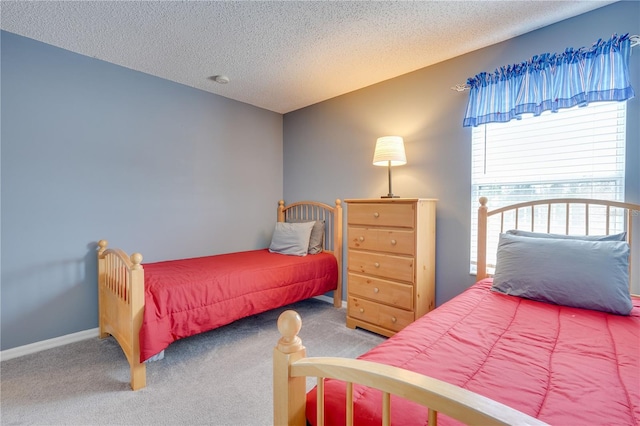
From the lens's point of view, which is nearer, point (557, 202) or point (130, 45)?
point (557, 202)

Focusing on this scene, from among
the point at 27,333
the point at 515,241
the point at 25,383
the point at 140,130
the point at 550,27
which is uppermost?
the point at 550,27

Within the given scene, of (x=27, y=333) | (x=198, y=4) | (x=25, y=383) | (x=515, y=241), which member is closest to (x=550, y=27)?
(x=515, y=241)

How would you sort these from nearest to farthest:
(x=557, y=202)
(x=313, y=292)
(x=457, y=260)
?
(x=557, y=202), (x=457, y=260), (x=313, y=292)

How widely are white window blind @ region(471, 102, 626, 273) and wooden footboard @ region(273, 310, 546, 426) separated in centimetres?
196

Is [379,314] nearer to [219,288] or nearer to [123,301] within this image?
[219,288]

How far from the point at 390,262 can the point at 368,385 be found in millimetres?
1761

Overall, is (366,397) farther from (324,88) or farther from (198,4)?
(324,88)

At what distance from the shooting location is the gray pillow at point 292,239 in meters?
3.25

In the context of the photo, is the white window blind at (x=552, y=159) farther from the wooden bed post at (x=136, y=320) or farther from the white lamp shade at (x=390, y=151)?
the wooden bed post at (x=136, y=320)

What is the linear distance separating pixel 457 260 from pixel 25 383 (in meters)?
3.12

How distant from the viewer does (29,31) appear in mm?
2182

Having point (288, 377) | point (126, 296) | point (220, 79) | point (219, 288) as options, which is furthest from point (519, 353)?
point (220, 79)

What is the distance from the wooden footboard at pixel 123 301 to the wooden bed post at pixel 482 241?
2327 millimetres

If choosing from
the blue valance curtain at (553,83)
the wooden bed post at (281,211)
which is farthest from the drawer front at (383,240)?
the wooden bed post at (281,211)
